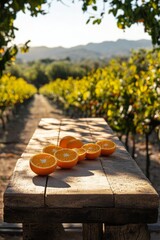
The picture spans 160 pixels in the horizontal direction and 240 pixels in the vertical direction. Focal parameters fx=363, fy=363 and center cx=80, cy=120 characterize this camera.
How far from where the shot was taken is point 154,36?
5.18 meters

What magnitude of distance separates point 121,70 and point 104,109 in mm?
1447

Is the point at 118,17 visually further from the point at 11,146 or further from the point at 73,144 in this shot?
the point at 11,146

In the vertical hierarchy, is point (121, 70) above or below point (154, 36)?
below

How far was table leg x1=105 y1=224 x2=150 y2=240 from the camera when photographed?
2094 millimetres

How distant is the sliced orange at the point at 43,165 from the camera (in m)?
2.18

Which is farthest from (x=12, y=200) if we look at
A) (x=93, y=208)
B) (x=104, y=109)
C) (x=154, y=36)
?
(x=104, y=109)

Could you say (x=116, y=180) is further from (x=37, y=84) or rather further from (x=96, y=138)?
(x=37, y=84)

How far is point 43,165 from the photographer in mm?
2189

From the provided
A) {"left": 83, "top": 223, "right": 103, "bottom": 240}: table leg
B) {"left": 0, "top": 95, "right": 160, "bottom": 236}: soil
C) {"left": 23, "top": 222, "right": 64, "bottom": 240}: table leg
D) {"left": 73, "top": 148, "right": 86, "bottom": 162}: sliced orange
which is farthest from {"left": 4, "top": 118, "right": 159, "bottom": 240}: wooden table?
{"left": 0, "top": 95, "right": 160, "bottom": 236}: soil

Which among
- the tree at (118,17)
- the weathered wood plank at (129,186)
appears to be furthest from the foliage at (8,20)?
the weathered wood plank at (129,186)

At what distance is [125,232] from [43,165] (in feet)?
2.03

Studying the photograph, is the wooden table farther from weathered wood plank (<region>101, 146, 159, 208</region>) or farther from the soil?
the soil

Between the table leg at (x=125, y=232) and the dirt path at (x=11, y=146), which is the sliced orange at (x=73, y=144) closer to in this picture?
the table leg at (x=125, y=232)

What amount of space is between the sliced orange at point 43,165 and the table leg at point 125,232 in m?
0.48
